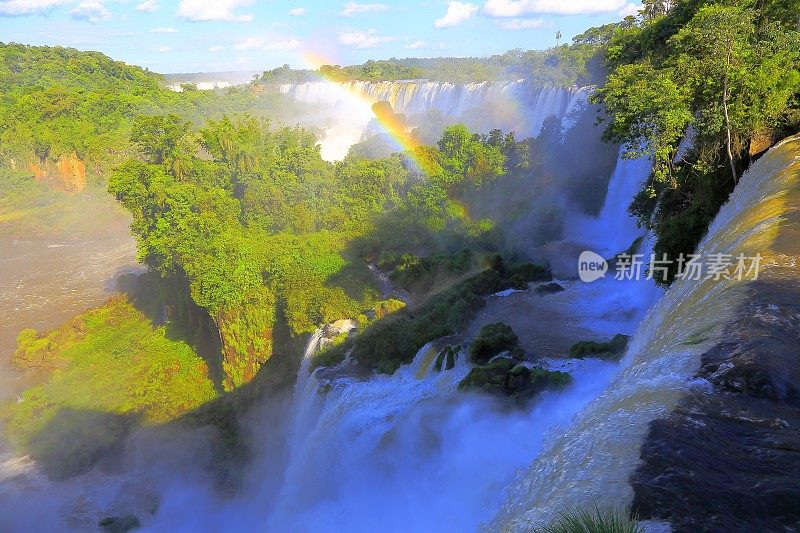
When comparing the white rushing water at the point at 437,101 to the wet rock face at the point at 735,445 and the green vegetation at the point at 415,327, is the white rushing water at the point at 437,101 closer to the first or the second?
the green vegetation at the point at 415,327

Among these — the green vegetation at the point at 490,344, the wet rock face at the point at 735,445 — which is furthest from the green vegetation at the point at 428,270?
the wet rock face at the point at 735,445

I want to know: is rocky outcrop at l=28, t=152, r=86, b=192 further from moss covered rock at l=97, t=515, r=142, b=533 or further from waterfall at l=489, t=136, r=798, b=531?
waterfall at l=489, t=136, r=798, b=531

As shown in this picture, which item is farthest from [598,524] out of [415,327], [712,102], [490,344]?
[712,102]

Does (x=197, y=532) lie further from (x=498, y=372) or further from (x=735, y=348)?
(x=735, y=348)

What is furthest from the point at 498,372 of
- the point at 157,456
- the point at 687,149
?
the point at 157,456

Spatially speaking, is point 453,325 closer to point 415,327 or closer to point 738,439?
point 415,327

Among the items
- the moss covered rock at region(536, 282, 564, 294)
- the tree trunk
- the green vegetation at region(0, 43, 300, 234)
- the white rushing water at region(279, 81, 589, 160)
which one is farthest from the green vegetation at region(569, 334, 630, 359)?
the green vegetation at region(0, 43, 300, 234)
